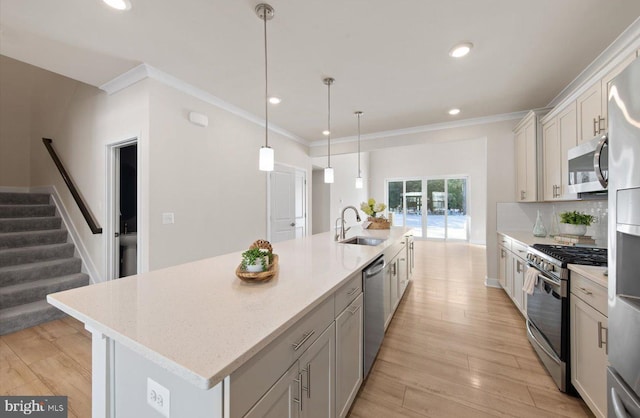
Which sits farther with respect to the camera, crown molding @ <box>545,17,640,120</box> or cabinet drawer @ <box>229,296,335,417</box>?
crown molding @ <box>545,17,640,120</box>

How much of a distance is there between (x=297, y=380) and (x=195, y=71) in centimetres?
294

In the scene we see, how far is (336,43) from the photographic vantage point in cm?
213

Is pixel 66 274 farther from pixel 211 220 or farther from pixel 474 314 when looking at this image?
pixel 474 314

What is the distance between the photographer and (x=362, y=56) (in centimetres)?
232

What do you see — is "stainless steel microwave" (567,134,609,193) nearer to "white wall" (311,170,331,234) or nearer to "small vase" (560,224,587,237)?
"small vase" (560,224,587,237)

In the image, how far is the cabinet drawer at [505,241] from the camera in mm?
3127

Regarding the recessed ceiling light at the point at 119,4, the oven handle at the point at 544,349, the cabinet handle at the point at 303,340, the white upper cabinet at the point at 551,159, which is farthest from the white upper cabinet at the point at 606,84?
the recessed ceiling light at the point at 119,4

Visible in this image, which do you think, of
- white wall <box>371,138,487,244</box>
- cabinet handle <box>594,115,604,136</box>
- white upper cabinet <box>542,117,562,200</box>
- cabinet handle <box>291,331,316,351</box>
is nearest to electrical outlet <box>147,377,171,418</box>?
cabinet handle <box>291,331,316,351</box>

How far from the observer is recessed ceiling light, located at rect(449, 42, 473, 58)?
2.13 m

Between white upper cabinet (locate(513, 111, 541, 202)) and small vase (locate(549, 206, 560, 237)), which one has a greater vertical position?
white upper cabinet (locate(513, 111, 541, 202))

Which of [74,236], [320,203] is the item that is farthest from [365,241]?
[320,203]

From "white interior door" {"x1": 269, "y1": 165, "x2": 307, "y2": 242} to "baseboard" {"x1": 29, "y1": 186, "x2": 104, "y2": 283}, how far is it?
7.84 ft

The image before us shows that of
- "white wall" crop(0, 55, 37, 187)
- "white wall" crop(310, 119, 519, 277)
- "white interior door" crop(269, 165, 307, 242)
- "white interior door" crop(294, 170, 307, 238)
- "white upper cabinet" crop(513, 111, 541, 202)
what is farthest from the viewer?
"white interior door" crop(294, 170, 307, 238)

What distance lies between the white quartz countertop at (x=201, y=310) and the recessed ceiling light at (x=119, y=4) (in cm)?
185
